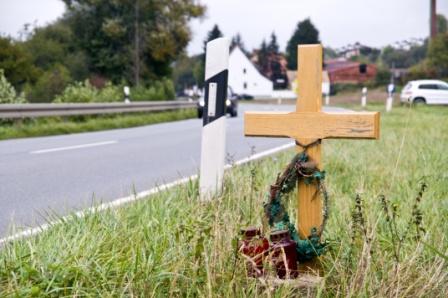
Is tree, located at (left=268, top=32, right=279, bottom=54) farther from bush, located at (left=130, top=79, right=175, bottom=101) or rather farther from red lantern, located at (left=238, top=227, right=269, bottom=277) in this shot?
red lantern, located at (left=238, top=227, right=269, bottom=277)

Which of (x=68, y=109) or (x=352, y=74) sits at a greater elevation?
(x=352, y=74)

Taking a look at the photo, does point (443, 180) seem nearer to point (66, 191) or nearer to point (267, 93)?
point (66, 191)

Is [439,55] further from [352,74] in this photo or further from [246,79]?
[246,79]

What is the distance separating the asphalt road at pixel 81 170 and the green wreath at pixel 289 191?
4.88 ft

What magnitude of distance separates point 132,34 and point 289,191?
138ft

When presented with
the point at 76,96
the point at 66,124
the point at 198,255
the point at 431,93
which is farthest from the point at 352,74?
the point at 198,255

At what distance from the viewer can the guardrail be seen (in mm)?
14228

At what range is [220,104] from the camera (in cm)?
421

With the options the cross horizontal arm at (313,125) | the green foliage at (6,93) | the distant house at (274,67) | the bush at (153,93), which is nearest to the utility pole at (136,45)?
the bush at (153,93)

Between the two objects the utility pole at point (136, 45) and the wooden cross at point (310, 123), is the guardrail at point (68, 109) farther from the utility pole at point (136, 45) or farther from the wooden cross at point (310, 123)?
the utility pole at point (136, 45)

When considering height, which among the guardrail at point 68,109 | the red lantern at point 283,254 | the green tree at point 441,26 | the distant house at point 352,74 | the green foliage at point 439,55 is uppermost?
the green tree at point 441,26

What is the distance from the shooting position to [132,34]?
43.7 metres

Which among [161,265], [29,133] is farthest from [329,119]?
[29,133]

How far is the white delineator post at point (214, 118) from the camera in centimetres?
414
